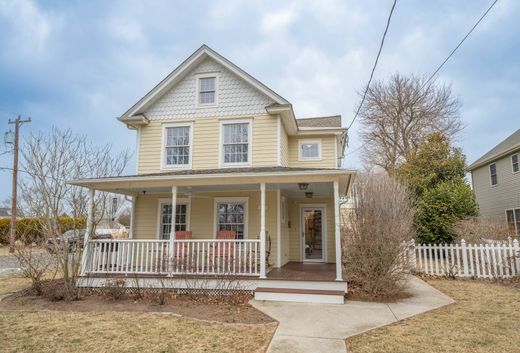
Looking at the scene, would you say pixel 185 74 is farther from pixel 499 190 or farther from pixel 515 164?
pixel 499 190

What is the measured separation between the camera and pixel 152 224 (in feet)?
38.7

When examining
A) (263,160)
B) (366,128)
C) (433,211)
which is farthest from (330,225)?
(366,128)

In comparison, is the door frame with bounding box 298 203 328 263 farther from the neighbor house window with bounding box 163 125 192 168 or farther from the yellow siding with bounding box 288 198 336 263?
the neighbor house window with bounding box 163 125 192 168

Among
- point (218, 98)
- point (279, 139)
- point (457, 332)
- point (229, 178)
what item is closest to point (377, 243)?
point (457, 332)

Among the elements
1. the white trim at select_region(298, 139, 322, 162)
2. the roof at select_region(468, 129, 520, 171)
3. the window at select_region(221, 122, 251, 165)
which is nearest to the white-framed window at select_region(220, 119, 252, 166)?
the window at select_region(221, 122, 251, 165)

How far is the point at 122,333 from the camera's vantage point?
5477mm

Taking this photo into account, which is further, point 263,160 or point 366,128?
point 366,128

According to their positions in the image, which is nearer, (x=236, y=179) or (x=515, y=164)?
(x=236, y=179)

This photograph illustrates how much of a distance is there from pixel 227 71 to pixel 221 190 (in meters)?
4.52

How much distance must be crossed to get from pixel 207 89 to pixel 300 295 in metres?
8.19

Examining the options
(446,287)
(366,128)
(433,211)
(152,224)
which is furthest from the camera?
(366,128)

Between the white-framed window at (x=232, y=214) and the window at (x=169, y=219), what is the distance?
1.29m

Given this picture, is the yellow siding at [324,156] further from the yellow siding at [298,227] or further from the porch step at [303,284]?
the porch step at [303,284]

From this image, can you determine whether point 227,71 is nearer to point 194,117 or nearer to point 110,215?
point 194,117
